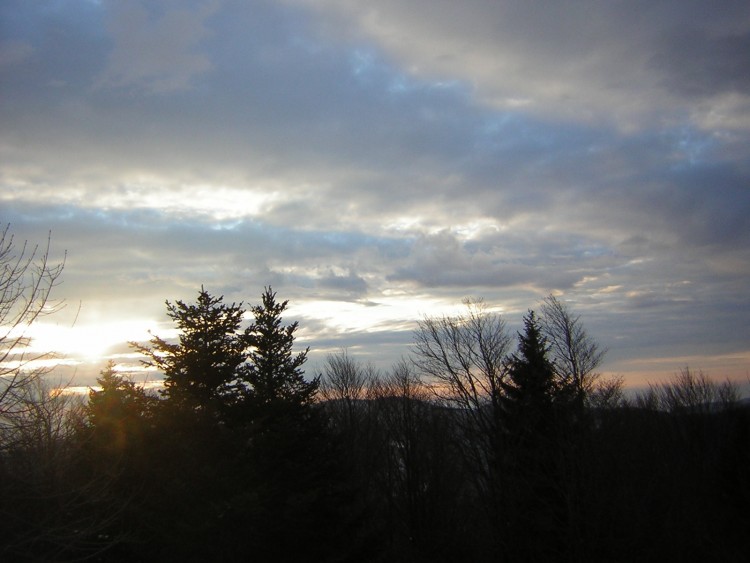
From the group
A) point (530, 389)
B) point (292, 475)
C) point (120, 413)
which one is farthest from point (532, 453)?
point (120, 413)

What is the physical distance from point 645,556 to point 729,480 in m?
20.1

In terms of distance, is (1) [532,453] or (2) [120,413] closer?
(2) [120,413]

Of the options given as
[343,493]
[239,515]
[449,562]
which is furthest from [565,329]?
[239,515]

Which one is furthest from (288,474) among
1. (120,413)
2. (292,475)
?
(120,413)

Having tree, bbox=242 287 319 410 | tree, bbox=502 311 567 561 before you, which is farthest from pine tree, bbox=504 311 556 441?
tree, bbox=242 287 319 410

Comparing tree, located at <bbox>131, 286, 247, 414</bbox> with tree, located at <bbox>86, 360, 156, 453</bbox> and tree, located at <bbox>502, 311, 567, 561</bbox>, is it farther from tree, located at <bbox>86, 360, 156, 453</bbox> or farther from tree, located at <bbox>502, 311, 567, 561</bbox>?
tree, located at <bbox>502, 311, 567, 561</bbox>

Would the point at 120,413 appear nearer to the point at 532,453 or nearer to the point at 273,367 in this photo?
the point at 273,367

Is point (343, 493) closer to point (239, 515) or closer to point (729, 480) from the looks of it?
point (239, 515)

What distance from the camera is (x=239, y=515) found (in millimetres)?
18328

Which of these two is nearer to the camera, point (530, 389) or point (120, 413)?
point (120, 413)

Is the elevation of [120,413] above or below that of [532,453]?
above

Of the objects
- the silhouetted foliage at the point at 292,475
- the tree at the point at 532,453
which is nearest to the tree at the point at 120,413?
the silhouetted foliage at the point at 292,475

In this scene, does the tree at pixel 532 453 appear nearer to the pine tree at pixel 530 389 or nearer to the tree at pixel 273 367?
the pine tree at pixel 530 389

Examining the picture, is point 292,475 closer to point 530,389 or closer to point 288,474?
point 288,474
